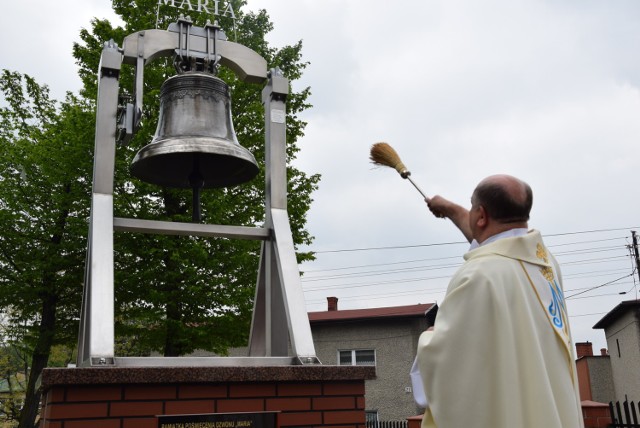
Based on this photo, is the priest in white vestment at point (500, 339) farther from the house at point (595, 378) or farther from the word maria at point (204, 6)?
the house at point (595, 378)

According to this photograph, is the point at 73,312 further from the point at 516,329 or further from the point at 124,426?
the point at 516,329

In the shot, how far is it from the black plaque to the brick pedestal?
34mm

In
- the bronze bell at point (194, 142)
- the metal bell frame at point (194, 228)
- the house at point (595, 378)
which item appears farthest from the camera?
the house at point (595, 378)

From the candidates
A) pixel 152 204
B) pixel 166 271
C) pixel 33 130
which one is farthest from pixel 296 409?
pixel 33 130

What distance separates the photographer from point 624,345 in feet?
75.3

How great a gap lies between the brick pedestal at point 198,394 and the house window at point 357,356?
80.2ft

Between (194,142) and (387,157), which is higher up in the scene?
(194,142)

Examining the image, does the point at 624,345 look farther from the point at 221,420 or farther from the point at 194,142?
the point at 221,420

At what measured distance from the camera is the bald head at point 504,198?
2.44 metres

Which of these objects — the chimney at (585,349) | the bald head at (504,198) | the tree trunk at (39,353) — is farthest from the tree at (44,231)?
the chimney at (585,349)

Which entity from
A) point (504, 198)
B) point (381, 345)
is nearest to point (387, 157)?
point (504, 198)

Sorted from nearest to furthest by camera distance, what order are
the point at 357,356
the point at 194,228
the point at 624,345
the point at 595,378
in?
the point at 194,228 → the point at 624,345 → the point at 595,378 → the point at 357,356

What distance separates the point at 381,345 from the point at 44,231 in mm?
16246

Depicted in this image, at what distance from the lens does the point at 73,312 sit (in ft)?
53.7
